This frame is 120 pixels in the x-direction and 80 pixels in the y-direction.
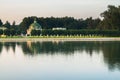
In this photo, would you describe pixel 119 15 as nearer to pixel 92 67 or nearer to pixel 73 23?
pixel 73 23

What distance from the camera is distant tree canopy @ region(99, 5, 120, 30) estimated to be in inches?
2768

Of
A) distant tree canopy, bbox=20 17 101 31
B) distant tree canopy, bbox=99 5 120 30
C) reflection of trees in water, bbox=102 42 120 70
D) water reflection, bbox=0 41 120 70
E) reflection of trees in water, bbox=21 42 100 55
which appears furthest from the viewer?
distant tree canopy, bbox=20 17 101 31

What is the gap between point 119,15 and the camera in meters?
69.8

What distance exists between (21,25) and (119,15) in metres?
38.6

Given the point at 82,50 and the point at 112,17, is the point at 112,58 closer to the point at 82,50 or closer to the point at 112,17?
the point at 82,50

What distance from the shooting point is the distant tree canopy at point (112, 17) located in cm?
7031

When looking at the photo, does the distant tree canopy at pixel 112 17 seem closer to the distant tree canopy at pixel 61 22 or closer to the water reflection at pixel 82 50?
the distant tree canopy at pixel 61 22

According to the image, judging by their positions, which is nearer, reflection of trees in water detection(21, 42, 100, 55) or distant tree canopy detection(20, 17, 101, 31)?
reflection of trees in water detection(21, 42, 100, 55)

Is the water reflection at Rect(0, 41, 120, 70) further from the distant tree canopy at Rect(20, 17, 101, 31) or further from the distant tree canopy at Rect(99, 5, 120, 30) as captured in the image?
the distant tree canopy at Rect(20, 17, 101, 31)

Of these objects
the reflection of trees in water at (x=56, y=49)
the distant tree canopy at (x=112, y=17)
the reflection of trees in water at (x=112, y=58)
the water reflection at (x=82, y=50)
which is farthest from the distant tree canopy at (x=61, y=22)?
the reflection of trees in water at (x=112, y=58)

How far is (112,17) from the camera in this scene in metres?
70.9

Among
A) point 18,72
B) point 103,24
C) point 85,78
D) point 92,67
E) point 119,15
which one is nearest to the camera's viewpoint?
point 85,78

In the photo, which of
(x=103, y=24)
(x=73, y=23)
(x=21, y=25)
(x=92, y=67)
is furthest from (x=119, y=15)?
(x=92, y=67)

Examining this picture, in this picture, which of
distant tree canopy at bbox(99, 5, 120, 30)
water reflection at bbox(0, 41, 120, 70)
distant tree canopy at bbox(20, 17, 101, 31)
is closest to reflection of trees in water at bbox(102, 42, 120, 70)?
water reflection at bbox(0, 41, 120, 70)
